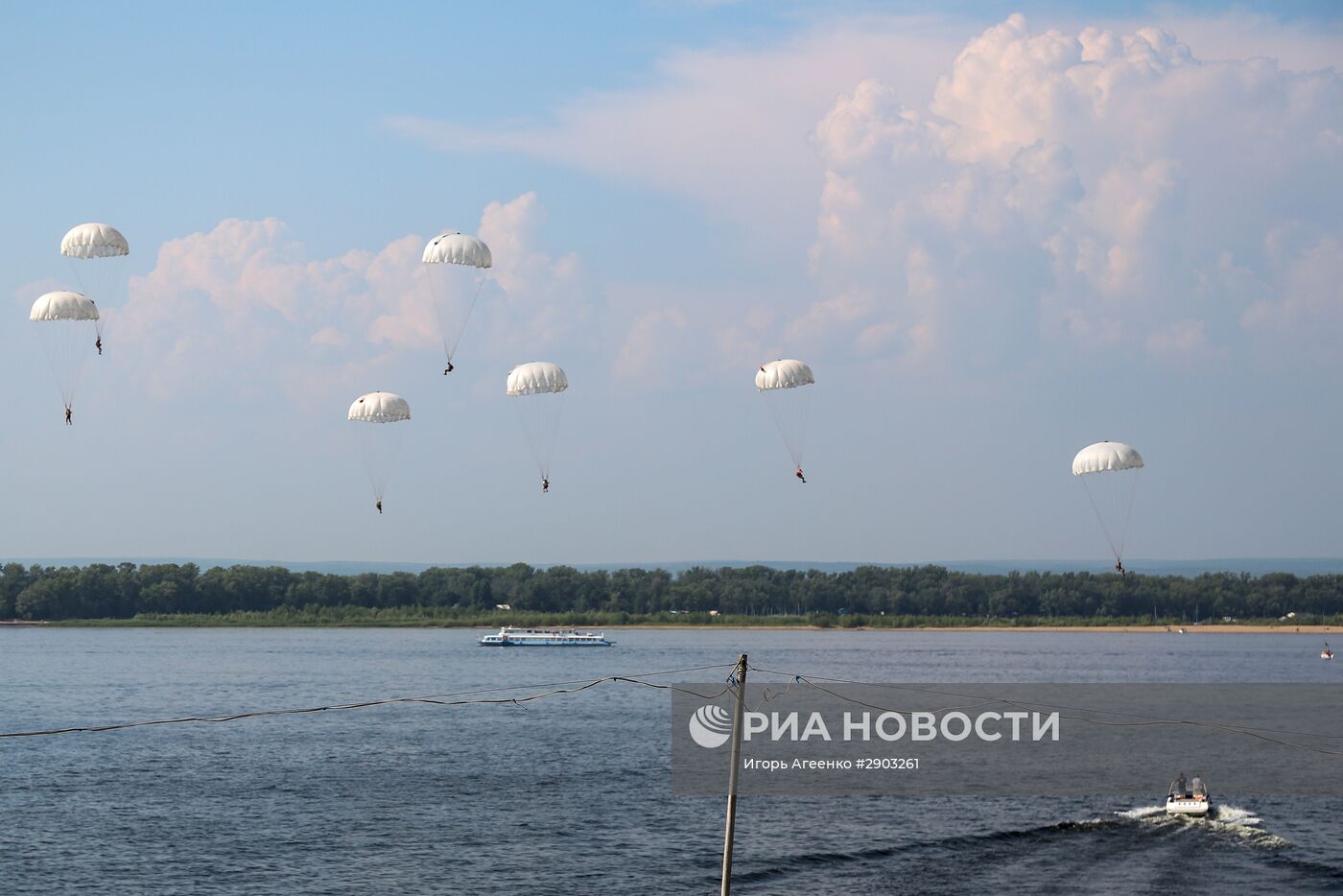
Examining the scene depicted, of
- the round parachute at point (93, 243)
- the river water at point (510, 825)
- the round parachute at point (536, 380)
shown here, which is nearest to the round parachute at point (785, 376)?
the round parachute at point (536, 380)

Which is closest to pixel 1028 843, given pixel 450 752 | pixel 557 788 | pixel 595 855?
pixel 595 855

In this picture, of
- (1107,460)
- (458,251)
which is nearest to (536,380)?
(458,251)

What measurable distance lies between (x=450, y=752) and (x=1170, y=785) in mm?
40684

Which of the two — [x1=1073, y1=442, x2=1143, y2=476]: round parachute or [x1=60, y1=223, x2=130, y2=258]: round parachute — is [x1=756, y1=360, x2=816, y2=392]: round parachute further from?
[x1=60, y1=223, x2=130, y2=258]: round parachute

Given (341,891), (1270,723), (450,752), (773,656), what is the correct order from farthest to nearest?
(773,656) → (1270,723) → (450,752) → (341,891)

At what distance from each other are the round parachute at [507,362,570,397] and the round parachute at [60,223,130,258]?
771 inches

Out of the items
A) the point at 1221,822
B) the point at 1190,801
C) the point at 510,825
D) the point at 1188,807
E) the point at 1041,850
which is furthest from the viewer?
the point at 1190,801

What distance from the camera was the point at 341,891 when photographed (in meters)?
51.1

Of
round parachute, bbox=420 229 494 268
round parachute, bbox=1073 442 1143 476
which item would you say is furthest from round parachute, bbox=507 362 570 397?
round parachute, bbox=1073 442 1143 476

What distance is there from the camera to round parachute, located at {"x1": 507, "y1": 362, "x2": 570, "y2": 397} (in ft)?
242

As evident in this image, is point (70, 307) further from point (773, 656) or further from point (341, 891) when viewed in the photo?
point (773, 656)

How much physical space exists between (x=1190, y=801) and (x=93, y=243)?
55156 mm

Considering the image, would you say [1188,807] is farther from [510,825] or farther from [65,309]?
[65,309]

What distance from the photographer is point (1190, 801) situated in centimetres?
6456
